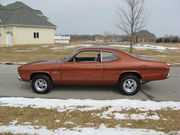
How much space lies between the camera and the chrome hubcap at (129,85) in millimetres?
5387

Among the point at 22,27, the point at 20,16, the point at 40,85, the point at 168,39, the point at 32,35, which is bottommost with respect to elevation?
the point at 40,85

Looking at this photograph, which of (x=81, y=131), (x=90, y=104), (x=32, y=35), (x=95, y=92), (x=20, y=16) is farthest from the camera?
(x=32, y=35)

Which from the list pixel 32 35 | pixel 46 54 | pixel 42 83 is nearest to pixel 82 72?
pixel 42 83

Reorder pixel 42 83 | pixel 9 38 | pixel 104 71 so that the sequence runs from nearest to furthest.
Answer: pixel 104 71 < pixel 42 83 < pixel 9 38

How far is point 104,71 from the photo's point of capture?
209 inches

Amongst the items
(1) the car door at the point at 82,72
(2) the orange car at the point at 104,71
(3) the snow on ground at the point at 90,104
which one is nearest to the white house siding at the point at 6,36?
(2) the orange car at the point at 104,71

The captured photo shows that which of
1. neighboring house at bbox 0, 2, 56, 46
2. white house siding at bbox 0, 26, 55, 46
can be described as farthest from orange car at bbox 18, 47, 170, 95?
neighboring house at bbox 0, 2, 56, 46

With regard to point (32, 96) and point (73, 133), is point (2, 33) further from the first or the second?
point (73, 133)

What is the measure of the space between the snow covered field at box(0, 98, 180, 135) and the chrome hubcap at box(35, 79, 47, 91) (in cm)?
79

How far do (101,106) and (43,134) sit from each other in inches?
68.7

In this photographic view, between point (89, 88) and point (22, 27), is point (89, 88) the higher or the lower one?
the lower one

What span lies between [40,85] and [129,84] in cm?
293

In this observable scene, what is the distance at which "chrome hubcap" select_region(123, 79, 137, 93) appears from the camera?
212 inches

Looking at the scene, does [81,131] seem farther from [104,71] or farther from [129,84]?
[129,84]
